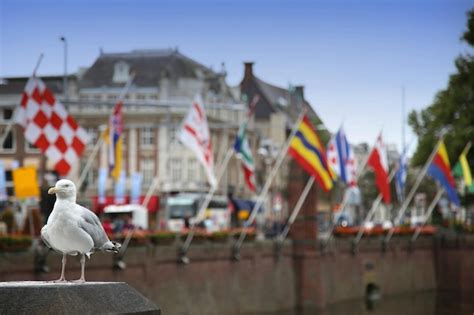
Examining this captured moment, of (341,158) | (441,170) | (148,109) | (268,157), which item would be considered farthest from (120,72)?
(341,158)

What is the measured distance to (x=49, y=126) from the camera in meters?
34.5

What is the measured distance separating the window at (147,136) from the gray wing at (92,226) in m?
98.0

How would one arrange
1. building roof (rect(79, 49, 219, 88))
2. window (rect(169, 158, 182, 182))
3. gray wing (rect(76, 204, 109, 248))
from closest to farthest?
gray wing (rect(76, 204, 109, 248))
building roof (rect(79, 49, 219, 88))
window (rect(169, 158, 182, 182))

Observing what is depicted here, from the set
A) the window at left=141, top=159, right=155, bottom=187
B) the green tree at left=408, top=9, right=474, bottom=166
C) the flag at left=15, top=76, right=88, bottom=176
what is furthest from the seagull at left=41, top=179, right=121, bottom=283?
the window at left=141, top=159, right=155, bottom=187

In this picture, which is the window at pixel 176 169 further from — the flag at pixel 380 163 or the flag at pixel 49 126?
the flag at pixel 49 126

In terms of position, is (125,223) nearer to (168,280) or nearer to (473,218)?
(168,280)

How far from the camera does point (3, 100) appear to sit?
89625 mm

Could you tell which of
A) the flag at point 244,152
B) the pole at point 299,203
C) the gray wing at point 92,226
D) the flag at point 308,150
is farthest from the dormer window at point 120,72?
the gray wing at point 92,226

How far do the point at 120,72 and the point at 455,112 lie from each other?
149 feet

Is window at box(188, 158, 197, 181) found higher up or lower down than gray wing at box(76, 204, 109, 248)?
higher up

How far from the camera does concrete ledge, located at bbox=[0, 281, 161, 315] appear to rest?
34.2 ft

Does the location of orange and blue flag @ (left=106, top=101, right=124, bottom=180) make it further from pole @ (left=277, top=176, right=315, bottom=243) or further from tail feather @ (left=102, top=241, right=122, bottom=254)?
tail feather @ (left=102, top=241, right=122, bottom=254)

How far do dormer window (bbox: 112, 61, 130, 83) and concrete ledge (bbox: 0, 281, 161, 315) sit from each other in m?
97.6

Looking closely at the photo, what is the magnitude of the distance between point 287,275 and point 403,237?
576 inches
